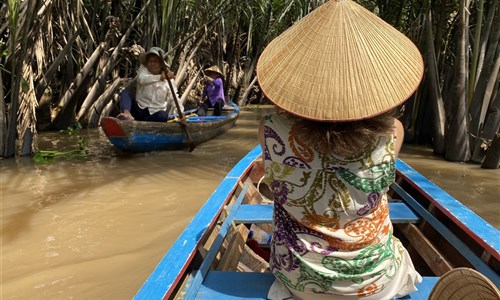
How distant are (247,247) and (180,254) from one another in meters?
0.89

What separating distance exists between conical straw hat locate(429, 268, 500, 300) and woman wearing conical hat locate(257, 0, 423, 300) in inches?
8.3

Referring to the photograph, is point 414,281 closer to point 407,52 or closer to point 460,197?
point 407,52

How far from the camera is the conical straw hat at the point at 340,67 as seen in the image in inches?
53.0

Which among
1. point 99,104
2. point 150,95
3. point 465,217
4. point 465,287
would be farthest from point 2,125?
point 465,287

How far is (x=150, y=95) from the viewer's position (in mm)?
6648

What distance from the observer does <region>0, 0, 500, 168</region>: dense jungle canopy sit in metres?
6.00

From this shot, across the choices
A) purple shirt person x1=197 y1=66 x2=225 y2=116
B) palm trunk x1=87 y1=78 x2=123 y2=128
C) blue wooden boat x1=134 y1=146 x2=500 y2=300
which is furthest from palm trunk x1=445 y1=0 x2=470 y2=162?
palm trunk x1=87 y1=78 x2=123 y2=128

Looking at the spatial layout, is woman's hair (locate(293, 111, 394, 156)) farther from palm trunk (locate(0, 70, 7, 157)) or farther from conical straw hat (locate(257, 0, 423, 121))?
palm trunk (locate(0, 70, 7, 157))

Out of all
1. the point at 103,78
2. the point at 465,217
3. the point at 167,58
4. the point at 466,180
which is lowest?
the point at 466,180

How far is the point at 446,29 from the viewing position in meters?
7.50

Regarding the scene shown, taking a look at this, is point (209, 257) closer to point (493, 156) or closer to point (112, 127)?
point (112, 127)

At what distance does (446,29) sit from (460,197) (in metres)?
3.67

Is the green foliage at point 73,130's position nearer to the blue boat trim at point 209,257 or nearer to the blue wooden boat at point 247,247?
the blue wooden boat at point 247,247

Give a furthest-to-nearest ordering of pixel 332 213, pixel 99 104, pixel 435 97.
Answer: pixel 99 104, pixel 435 97, pixel 332 213
